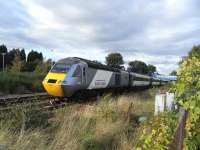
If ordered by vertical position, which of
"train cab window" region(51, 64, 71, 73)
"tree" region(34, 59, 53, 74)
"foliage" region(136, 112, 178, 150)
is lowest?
"foliage" region(136, 112, 178, 150)

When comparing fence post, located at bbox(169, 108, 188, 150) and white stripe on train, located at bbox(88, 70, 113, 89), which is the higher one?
white stripe on train, located at bbox(88, 70, 113, 89)

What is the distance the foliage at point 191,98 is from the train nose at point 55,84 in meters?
20.0

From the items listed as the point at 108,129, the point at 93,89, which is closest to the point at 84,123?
the point at 108,129

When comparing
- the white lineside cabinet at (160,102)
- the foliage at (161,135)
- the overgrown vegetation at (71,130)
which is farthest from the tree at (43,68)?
the foliage at (161,135)

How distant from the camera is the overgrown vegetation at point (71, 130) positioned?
745 centimetres

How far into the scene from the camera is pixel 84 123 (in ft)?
33.7

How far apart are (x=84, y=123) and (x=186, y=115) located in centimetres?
655

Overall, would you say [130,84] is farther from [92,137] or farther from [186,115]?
[186,115]

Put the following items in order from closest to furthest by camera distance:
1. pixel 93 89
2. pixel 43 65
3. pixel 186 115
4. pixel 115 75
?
1. pixel 186 115
2. pixel 93 89
3. pixel 115 75
4. pixel 43 65

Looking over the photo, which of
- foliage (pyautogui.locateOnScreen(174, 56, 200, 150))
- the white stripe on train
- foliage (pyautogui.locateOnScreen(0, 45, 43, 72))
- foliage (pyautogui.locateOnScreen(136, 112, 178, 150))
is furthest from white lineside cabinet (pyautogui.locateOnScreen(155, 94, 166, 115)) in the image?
foliage (pyautogui.locateOnScreen(0, 45, 43, 72))

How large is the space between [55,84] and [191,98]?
20.4 meters

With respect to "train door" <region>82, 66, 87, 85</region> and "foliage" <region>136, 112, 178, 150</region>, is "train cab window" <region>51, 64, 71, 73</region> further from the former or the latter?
"foliage" <region>136, 112, 178, 150</region>

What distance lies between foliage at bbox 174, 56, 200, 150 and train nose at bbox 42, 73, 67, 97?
65.6ft

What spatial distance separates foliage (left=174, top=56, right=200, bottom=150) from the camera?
3844mm
